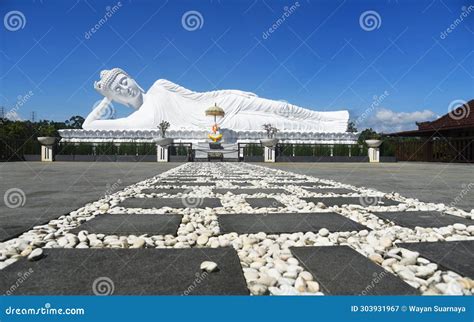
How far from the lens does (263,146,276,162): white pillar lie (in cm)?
Answer: 2110

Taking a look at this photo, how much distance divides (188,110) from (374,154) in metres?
20.9

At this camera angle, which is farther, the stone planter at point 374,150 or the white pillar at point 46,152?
the stone planter at point 374,150

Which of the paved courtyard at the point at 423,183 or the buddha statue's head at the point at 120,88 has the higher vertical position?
the buddha statue's head at the point at 120,88

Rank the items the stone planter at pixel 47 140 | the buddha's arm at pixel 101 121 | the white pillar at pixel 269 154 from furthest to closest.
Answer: the buddha's arm at pixel 101 121 < the white pillar at pixel 269 154 < the stone planter at pixel 47 140

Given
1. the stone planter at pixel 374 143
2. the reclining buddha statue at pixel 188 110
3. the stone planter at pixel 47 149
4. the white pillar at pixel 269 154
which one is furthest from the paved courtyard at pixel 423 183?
the reclining buddha statue at pixel 188 110

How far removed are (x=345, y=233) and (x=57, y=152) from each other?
2237 centimetres

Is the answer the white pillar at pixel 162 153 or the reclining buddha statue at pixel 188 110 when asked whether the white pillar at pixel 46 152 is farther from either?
the reclining buddha statue at pixel 188 110

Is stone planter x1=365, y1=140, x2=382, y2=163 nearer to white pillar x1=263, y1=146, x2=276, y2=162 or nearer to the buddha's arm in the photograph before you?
white pillar x1=263, y1=146, x2=276, y2=162

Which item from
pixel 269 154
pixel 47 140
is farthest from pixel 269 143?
pixel 47 140

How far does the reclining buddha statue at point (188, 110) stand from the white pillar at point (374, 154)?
14.6 m

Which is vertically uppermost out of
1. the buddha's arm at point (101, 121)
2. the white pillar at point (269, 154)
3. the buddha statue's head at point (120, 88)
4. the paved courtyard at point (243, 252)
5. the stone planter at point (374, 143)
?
the buddha statue's head at point (120, 88)

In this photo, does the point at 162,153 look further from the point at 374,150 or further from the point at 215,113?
the point at 374,150

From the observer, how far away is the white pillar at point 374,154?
70.3 feet

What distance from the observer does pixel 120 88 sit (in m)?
36.6
